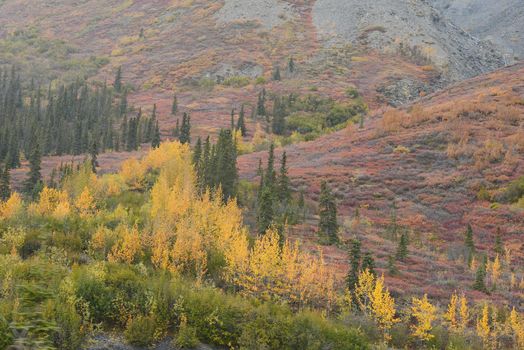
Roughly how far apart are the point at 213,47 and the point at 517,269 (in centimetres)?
10738

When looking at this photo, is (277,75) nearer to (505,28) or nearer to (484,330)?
(484,330)

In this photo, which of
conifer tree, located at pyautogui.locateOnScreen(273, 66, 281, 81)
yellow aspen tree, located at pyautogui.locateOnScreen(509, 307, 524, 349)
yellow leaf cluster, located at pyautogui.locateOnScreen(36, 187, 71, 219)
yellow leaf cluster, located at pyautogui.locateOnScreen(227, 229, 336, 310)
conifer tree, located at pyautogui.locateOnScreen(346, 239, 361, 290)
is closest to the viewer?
yellow aspen tree, located at pyautogui.locateOnScreen(509, 307, 524, 349)

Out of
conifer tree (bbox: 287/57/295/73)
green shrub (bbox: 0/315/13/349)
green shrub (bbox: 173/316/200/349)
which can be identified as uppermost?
conifer tree (bbox: 287/57/295/73)

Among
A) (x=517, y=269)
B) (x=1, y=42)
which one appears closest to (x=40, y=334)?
(x=517, y=269)

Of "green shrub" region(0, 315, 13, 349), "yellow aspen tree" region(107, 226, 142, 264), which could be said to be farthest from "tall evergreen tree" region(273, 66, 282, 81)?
"green shrub" region(0, 315, 13, 349)

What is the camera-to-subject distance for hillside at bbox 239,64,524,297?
33281 millimetres

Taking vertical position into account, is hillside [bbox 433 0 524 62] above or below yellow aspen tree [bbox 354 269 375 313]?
above

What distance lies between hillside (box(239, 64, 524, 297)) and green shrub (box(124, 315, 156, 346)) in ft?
44.0

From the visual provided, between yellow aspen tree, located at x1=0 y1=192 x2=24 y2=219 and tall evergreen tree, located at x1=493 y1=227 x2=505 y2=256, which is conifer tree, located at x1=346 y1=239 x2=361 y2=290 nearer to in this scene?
tall evergreen tree, located at x1=493 y1=227 x2=505 y2=256

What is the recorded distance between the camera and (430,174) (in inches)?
2002

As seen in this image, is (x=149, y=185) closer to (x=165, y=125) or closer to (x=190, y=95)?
(x=165, y=125)

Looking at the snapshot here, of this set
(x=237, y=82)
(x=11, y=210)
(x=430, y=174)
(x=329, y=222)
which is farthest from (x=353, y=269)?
(x=237, y=82)

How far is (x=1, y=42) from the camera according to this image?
472 feet

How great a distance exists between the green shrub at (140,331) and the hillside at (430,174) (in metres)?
13.4
